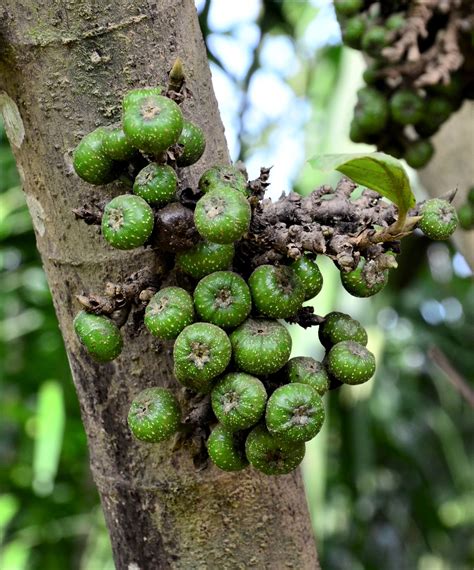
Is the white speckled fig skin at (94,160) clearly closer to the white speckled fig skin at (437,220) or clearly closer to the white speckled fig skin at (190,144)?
the white speckled fig skin at (190,144)

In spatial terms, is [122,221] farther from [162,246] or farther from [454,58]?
[454,58]

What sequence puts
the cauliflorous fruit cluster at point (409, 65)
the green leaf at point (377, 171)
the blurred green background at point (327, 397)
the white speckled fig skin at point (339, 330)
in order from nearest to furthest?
the green leaf at point (377, 171)
the white speckled fig skin at point (339, 330)
the cauliflorous fruit cluster at point (409, 65)
the blurred green background at point (327, 397)

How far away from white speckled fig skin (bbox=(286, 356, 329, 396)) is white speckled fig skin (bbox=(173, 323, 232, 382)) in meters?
0.06

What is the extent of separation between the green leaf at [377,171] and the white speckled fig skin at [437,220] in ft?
0.09

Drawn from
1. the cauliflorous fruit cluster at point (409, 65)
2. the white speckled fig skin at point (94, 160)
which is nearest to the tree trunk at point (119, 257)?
the white speckled fig skin at point (94, 160)

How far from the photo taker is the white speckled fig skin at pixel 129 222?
0.57m

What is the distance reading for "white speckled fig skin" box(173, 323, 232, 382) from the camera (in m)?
0.57

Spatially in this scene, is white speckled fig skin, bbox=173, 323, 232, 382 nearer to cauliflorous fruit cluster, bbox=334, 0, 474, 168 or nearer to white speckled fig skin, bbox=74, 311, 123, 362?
white speckled fig skin, bbox=74, 311, 123, 362

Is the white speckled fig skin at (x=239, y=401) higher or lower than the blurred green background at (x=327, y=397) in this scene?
higher

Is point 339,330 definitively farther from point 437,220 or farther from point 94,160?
point 94,160

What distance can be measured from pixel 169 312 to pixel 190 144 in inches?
5.4

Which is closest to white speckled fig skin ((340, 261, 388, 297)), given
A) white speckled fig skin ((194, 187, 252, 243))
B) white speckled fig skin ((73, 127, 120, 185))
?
white speckled fig skin ((194, 187, 252, 243))

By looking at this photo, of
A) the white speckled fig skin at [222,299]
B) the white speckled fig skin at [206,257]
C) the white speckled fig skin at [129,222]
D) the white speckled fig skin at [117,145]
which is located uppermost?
the white speckled fig skin at [117,145]

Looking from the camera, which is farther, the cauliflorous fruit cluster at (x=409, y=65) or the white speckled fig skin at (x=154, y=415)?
the cauliflorous fruit cluster at (x=409, y=65)
